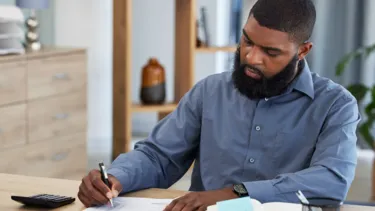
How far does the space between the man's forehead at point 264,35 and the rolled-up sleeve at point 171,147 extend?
31 centimetres

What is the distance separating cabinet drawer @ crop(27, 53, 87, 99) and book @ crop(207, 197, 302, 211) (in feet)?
9.60

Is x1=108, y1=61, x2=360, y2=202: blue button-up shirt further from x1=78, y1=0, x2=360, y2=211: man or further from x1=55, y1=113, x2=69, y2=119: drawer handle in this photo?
x1=55, y1=113, x2=69, y2=119: drawer handle

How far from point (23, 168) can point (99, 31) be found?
1583 mm

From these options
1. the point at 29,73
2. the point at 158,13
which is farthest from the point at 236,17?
the point at 29,73

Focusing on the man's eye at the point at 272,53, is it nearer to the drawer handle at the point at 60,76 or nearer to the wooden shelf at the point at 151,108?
the drawer handle at the point at 60,76

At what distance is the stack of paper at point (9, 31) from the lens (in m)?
4.55

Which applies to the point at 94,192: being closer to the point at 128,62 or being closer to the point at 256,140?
the point at 256,140

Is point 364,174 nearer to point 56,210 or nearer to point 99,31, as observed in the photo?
point 99,31

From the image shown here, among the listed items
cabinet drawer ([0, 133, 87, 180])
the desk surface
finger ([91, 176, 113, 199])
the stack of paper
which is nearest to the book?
the desk surface

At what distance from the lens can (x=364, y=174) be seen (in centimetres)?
561

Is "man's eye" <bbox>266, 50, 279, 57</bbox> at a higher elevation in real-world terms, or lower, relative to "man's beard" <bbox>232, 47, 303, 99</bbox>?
higher

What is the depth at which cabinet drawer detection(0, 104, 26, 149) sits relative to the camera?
4504 millimetres

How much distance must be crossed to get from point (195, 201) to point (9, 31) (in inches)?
114

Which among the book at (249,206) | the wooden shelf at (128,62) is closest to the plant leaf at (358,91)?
the wooden shelf at (128,62)
